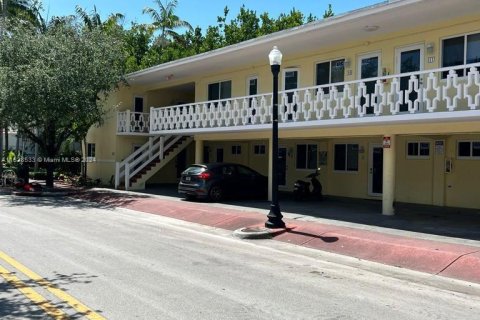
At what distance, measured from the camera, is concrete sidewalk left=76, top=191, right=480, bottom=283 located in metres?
9.18

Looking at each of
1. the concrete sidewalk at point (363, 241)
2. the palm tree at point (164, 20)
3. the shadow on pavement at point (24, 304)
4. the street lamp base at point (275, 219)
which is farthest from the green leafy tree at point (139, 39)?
the shadow on pavement at point (24, 304)

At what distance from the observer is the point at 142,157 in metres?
25.5

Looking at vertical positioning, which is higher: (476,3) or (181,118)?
(476,3)

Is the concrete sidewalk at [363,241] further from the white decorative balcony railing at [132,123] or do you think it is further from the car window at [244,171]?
the white decorative balcony railing at [132,123]

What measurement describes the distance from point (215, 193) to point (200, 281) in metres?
11.5

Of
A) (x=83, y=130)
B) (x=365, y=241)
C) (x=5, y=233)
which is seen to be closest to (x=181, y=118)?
(x=83, y=130)

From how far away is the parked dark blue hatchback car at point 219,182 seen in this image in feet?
62.0

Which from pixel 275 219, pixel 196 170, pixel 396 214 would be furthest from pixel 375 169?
pixel 275 219

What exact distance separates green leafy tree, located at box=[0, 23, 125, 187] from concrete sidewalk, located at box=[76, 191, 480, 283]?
7136 mm

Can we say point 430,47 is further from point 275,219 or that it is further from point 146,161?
point 146,161

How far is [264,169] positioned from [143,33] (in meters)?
25.6

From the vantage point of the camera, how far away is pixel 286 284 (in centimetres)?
768

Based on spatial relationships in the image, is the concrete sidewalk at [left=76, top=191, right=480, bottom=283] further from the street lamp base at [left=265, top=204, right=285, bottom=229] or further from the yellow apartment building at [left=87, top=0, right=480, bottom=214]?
the yellow apartment building at [left=87, top=0, right=480, bottom=214]

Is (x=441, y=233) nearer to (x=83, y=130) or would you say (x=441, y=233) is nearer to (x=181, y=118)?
(x=181, y=118)
